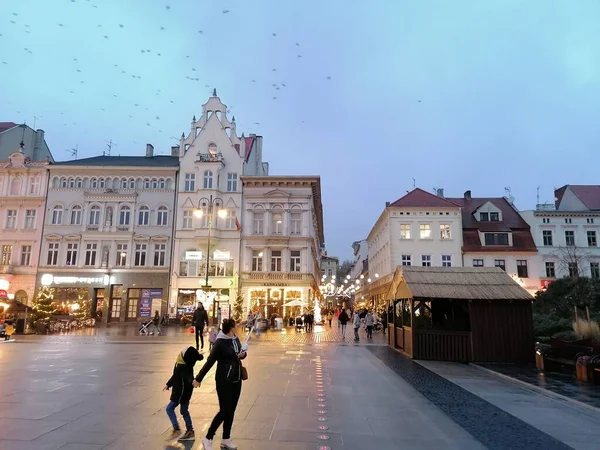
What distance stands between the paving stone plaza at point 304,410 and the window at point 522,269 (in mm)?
33802

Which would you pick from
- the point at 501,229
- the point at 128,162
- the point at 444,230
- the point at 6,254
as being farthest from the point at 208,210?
the point at 501,229

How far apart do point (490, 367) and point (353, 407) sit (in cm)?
781

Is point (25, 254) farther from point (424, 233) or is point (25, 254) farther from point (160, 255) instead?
point (424, 233)

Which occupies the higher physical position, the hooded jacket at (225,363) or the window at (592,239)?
the window at (592,239)

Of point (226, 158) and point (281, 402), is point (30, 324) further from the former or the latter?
point (281, 402)

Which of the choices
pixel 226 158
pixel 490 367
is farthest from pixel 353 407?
pixel 226 158

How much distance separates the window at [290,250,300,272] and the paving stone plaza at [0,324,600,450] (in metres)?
27.3

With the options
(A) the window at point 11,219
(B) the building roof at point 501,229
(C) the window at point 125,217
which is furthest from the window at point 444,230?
(A) the window at point 11,219

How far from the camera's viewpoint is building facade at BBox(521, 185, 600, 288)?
4216 cm

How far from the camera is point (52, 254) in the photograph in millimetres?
41625

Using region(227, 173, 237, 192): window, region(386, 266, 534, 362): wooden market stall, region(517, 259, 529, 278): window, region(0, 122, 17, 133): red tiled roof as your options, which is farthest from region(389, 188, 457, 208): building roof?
region(0, 122, 17, 133): red tiled roof

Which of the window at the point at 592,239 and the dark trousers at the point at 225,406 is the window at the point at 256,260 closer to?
the window at the point at 592,239

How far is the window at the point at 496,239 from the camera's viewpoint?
43947 mm

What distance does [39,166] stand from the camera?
4266 centimetres
